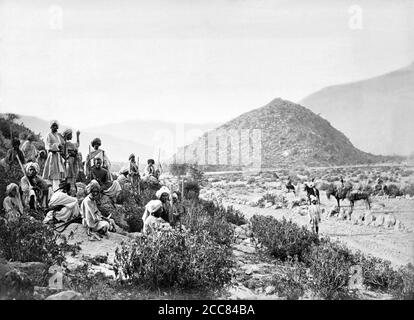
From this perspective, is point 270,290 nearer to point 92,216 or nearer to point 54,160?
point 92,216

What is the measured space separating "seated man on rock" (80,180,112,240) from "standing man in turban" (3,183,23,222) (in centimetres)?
124

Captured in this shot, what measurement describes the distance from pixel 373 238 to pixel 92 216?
22.5 feet

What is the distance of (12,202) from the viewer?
952 centimetres

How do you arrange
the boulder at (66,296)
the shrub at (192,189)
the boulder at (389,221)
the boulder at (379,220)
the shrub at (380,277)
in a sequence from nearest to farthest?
the boulder at (66,296), the shrub at (380,277), the boulder at (389,221), the boulder at (379,220), the shrub at (192,189)

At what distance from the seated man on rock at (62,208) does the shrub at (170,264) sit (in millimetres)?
2191

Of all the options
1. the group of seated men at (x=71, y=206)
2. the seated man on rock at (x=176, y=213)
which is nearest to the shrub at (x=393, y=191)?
the seated man on rock at (x=176, y=213)

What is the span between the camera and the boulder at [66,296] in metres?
7.20

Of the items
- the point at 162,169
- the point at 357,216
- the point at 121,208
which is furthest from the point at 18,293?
the point at 357,216

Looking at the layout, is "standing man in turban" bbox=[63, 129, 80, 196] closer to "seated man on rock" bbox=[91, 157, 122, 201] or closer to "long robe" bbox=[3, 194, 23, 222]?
"seated man on rock" bbox=[91, 157, 122, 201]

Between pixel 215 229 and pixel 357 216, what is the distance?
15.9 feet

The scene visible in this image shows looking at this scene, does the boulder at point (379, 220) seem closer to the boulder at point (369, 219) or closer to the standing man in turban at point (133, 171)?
the boulder at point (369, 219)

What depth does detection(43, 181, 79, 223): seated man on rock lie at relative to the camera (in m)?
10.0

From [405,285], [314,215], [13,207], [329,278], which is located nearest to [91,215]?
[13,207]
